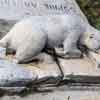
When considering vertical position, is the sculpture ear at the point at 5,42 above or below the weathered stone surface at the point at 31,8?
above

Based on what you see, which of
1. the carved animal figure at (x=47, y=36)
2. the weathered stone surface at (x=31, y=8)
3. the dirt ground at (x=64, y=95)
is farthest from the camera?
the weathered stone surface at (x=31, y=8)

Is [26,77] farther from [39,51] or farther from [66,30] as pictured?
[66,30]

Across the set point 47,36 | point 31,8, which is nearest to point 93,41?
point 47,36

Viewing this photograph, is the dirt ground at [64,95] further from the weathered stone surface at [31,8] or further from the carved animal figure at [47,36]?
the weathered stone surface at [31,8]

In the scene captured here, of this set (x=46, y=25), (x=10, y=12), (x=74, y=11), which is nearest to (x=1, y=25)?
(x=10, y=12)

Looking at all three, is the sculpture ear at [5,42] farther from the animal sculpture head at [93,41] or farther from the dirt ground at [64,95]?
the animal sculpture head at [93,41]

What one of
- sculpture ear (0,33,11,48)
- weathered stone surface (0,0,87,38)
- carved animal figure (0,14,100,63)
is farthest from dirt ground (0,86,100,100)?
weathered stone surface (0,0,87,38)

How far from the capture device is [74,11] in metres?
3.61

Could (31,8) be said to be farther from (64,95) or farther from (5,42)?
(64,95)

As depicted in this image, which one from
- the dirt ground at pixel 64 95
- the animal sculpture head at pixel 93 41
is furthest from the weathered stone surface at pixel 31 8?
the dirt ground at pixel 64 95

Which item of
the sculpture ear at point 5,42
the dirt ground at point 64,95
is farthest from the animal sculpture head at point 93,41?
the sculpture ear at point 5,42

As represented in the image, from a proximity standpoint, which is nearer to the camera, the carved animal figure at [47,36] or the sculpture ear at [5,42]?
the carved animal figure at [47,36]

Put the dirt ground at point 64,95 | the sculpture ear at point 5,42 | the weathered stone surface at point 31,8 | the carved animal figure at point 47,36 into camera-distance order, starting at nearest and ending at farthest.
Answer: the dirt ground at point 64,95
the carved animal figure at point 47,36
the sculpture ear at point 5,42
the weathered stone surface at point 31,8

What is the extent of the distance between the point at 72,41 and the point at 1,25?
0.76m
